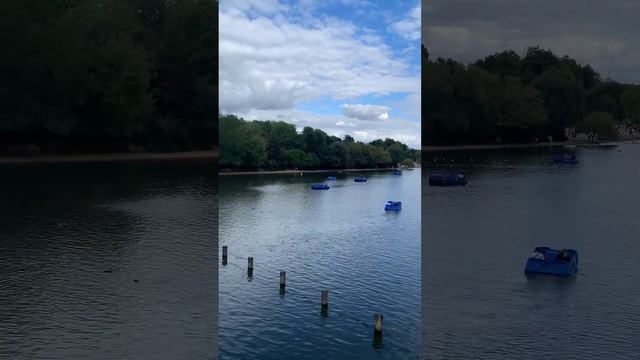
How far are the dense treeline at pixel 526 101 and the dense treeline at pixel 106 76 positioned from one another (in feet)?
51.4

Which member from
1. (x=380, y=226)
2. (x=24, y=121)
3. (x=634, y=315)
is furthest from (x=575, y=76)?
(x=634, y=315)

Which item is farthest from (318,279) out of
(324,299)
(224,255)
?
(224,255)

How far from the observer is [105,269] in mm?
16125

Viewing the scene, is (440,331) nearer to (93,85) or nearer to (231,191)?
(231,191)

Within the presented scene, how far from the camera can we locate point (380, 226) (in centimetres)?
2359

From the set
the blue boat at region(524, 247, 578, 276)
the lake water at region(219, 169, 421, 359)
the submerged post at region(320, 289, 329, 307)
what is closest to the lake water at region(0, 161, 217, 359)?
the lake water at region(219, 169, 421, 359)

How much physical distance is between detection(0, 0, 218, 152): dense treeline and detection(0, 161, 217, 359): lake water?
4616mm

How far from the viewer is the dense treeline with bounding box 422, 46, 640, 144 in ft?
150

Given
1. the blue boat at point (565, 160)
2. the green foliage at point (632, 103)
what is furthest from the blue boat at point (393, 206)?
the green foliage at point (632, 103)

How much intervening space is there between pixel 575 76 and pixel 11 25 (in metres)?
44.8

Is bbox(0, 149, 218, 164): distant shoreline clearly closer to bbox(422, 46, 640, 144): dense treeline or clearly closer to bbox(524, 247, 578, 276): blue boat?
bbox(422, 46, 640, 144): dense treeline

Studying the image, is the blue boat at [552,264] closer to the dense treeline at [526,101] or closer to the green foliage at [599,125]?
the dense treeline at [526,101]

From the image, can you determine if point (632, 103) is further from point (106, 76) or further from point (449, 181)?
point (106, 76)

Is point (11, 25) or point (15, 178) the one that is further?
point (11, 25)
